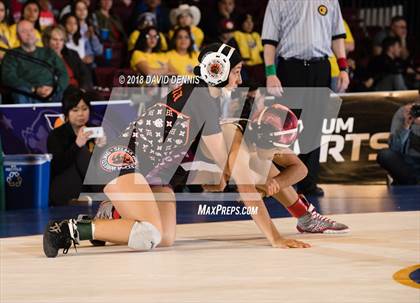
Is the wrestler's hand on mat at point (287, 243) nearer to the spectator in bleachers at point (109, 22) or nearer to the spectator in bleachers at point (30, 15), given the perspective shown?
the spectator in bleachers at point (30, 15)

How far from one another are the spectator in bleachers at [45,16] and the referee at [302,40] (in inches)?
129

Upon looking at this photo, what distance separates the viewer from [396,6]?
17.0 meters

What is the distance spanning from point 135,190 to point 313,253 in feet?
3.75

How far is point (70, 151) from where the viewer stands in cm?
959

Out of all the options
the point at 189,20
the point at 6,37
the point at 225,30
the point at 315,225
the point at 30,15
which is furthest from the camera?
the point at 225,30

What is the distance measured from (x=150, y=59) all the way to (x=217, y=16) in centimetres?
218

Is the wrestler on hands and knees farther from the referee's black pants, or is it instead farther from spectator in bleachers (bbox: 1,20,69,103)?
spectator in bleachers (bbox: 1,20,69,103)

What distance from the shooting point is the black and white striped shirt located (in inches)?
381

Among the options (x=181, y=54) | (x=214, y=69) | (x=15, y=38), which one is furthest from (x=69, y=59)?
(x=214, y=69)

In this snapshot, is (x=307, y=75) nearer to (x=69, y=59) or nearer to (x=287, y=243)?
(x=287, y=243)

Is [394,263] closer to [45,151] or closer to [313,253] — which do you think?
[313,253]

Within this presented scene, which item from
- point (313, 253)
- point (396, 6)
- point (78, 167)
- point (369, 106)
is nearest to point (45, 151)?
point (78, 167)

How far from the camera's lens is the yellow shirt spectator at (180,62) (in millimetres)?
12398

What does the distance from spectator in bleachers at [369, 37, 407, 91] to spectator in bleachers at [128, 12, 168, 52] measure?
8.98 ft
